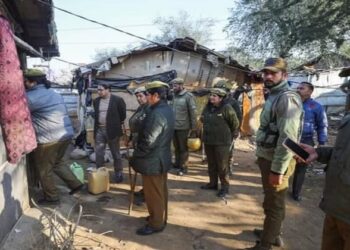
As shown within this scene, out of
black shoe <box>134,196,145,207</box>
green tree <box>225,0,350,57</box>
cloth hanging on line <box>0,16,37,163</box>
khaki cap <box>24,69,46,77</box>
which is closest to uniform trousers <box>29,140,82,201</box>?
khaki cap <box>24,69,46,77</box>

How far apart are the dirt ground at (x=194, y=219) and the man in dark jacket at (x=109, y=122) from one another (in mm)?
639

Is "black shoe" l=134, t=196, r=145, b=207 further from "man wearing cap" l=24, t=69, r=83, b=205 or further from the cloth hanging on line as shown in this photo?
the cloth hanging on line

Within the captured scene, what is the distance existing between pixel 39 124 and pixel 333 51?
67.1 feet

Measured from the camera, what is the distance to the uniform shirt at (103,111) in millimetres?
6703

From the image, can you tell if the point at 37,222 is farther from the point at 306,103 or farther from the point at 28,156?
the point at 306,103

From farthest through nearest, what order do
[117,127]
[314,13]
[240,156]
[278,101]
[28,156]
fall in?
1. [314,13]
2. [240,156]
3. [117,127]
4. [28,156]
5. [278,101]

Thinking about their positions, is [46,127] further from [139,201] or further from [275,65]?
[275,65]

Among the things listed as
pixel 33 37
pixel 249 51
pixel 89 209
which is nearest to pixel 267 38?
pixel 249 51

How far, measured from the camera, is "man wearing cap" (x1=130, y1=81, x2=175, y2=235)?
420cm

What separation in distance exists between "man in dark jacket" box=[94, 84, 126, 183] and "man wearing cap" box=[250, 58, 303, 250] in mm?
3421

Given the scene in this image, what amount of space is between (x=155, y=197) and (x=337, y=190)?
240 cm

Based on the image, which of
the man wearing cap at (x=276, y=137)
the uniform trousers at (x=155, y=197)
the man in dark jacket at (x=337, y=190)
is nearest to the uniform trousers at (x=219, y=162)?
the uniform trousers at (x=155, y=197)

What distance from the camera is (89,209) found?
5348mm

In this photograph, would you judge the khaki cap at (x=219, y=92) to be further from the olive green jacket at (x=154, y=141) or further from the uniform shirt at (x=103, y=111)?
the uniform shirt at (x=103, y=111)
